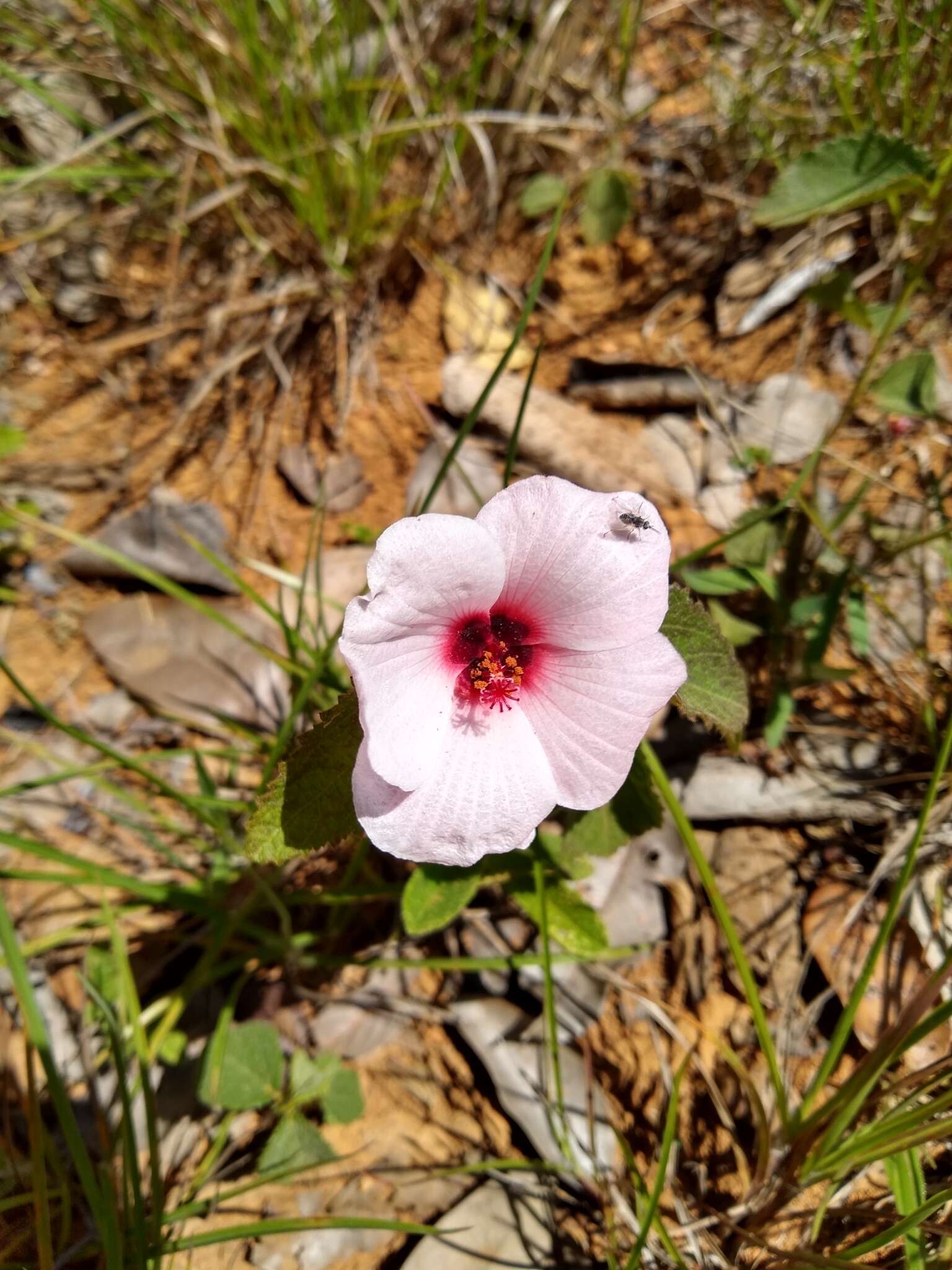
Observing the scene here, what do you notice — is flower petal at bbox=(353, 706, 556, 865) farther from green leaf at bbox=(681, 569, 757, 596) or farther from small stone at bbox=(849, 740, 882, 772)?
small stone at bbox=(849, 740, 882, 772)

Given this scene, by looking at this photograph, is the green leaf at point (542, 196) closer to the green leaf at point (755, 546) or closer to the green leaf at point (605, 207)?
the green leaf at point (605, 207)

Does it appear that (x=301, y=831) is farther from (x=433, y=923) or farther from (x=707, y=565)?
(x=707, y=565)

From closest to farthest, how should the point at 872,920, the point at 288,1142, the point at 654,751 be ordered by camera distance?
the point at 288,1142 < the point at 872,920 < the point at 654,751

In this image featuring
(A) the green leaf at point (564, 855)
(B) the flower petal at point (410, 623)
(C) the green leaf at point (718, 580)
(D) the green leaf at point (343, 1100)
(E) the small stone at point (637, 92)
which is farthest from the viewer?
(E) the small stone at point (637, 92)

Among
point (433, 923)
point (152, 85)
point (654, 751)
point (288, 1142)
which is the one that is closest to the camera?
point (433, 923)

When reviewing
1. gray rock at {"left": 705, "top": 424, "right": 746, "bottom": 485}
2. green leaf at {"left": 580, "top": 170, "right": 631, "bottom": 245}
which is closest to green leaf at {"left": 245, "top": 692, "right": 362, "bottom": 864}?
gray rock at {"left": 705, "top": 424, "right": 746, "bottom": 485}

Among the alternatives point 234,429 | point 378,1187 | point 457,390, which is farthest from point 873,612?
point 234,429

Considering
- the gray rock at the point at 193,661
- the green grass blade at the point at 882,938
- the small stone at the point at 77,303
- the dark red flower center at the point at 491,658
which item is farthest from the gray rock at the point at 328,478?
the green grass blade at the point at 882,938
